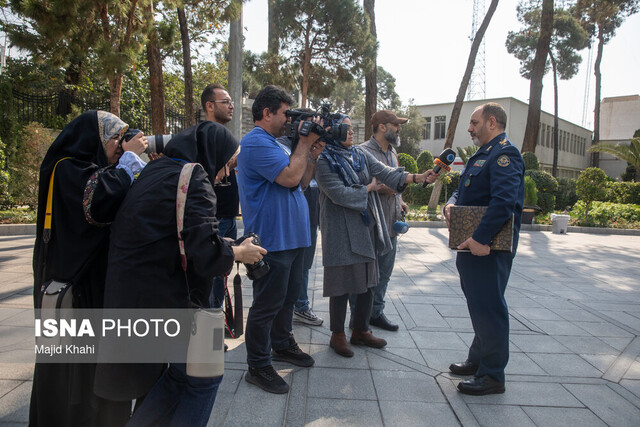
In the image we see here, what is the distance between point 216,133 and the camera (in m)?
2.14

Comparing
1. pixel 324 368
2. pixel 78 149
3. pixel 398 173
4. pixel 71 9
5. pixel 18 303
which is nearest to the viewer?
pixel 78 149

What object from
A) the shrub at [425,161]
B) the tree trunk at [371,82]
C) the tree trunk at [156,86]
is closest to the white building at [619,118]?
the shrub at [425,161]

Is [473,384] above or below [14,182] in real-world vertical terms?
below

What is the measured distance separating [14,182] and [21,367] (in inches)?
392

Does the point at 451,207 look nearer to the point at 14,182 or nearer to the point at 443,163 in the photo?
the point at 443,163

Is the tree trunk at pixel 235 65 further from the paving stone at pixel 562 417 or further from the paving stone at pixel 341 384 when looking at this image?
the paving stone at pixel 562 417

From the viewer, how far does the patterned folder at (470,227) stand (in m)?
2.80

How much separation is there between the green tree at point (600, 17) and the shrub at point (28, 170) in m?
28.8

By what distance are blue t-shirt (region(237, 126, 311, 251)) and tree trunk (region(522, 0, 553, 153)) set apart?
61.4ft

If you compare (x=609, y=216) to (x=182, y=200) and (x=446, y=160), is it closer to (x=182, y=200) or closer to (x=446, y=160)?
(x=446, y=160)

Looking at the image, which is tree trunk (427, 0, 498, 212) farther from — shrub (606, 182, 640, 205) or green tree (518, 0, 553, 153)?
shrub (606, 182, 640, 205)

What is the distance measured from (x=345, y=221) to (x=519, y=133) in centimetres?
3673

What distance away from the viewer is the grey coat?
10.5ft

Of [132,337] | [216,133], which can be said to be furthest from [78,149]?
[132,337]
